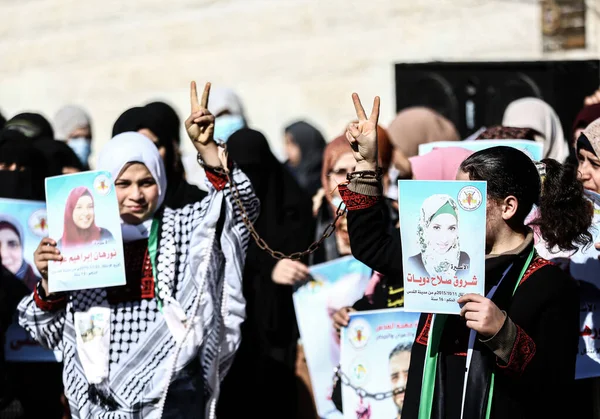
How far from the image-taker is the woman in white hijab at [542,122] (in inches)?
220

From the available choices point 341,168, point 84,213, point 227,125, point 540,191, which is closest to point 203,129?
point 84,213

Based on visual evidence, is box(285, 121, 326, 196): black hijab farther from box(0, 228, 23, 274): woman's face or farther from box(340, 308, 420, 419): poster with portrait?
box(340, 308, 420, 419): poster with portrait

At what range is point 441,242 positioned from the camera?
3.18 meters

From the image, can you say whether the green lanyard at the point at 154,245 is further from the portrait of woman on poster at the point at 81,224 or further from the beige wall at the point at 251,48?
the beige wall at the point at 251,48

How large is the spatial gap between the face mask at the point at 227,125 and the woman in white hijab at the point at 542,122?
73.9 inches

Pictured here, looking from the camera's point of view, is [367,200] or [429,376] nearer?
[429,376]

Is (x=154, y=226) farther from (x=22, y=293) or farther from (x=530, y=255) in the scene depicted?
(x=530, y=255)

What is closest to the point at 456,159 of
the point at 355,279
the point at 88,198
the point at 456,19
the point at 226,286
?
the point at 355,279

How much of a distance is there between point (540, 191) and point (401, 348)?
119 cm

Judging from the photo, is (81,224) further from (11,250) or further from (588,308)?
(588,308)

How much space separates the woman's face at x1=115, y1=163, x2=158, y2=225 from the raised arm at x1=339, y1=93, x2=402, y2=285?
1.00 metres

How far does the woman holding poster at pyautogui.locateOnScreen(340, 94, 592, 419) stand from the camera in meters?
3.07

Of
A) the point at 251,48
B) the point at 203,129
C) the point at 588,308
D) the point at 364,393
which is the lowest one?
the point at 364,393

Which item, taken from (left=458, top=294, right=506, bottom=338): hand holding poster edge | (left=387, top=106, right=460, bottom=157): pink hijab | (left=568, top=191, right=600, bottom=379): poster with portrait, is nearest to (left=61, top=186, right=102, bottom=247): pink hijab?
(left=458, top=294, right=506, bottom=338): hand holding poster edge
